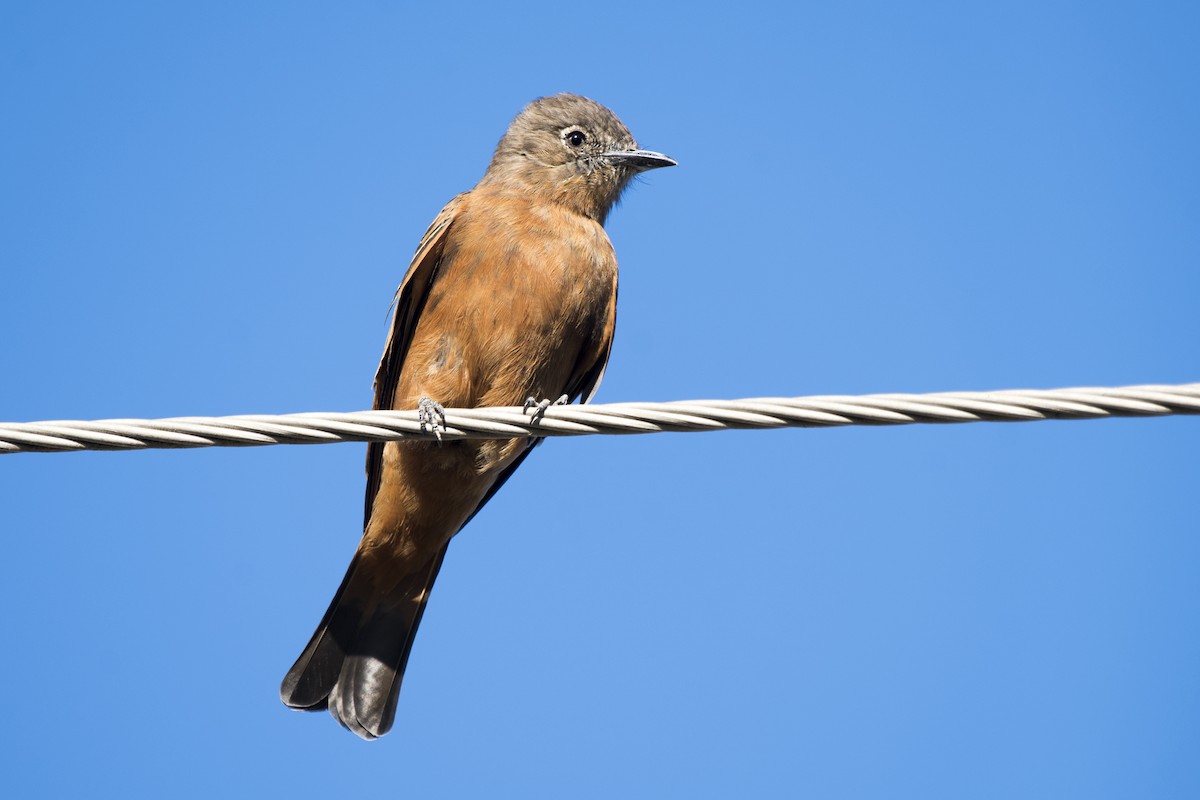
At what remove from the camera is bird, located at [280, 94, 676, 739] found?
628 centimetres

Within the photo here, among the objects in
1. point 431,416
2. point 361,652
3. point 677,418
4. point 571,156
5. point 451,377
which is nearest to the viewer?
point 677,418

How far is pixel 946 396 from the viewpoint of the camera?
12.7ft

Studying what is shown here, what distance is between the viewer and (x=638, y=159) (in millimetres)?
7617

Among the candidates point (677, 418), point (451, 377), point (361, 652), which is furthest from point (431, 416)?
point (361, 652)

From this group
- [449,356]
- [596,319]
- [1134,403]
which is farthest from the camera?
[596,319]

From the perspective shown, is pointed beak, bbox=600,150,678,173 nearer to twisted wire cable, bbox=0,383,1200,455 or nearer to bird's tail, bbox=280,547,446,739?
bird's tail, bbox=280,547,446,739

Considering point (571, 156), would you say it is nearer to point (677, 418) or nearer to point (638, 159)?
point (638, 159)

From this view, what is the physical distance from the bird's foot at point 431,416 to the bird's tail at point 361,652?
1.56 m

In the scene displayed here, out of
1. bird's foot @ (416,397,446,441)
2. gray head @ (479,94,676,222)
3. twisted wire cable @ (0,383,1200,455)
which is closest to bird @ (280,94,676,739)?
gray head @ (479,94,676,222)

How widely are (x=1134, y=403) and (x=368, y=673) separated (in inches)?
169

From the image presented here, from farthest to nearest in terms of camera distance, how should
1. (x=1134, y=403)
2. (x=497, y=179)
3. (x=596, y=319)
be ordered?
(x=497, y=179) < (x=596, y=319) < (x=1134, y=403)

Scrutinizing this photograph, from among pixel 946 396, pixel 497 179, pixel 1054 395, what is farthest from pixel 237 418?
pixel 497 179

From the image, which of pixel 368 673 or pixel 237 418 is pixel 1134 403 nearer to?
pixel 237 418

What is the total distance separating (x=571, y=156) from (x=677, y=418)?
3.82 m
